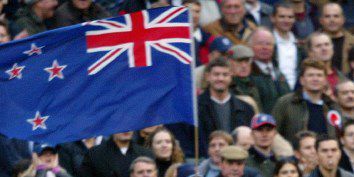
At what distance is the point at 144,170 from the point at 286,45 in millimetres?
3882

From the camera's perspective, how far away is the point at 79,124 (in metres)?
12.6

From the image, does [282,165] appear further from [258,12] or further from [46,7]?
[258,12]

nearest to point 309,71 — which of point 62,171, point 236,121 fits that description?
point 236,121

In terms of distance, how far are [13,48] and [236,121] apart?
3914 millimetres

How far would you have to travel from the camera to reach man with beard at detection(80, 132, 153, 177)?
48.8 feet

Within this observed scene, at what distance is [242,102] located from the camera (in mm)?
15922

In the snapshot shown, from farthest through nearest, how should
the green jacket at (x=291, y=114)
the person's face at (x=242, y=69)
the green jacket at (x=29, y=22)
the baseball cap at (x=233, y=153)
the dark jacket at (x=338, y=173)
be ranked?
the green jacket at (x=29, y=22) < the person's face at (x=242, y=69) < the green jacket at (x=291, y=114) < the dark jacket at (x=338, y=173) < the baseball cap at (x=233, y=153)

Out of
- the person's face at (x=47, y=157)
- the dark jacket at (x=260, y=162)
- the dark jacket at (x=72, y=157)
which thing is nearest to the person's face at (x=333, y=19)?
the dark jacket at (x=260, y=162)

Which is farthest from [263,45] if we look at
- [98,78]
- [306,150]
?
[98,78]

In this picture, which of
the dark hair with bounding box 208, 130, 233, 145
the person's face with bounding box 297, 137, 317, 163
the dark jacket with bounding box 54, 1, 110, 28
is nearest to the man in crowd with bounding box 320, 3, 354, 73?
the person's face with bounding box 297, 137, 317, 163

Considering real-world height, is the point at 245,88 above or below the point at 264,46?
below

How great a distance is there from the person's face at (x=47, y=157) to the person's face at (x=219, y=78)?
201 centimetres

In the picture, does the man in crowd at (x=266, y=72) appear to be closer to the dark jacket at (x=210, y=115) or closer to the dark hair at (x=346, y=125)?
the dark jacket at (x=210, y=115)

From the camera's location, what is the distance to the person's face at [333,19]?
17.9 meters
